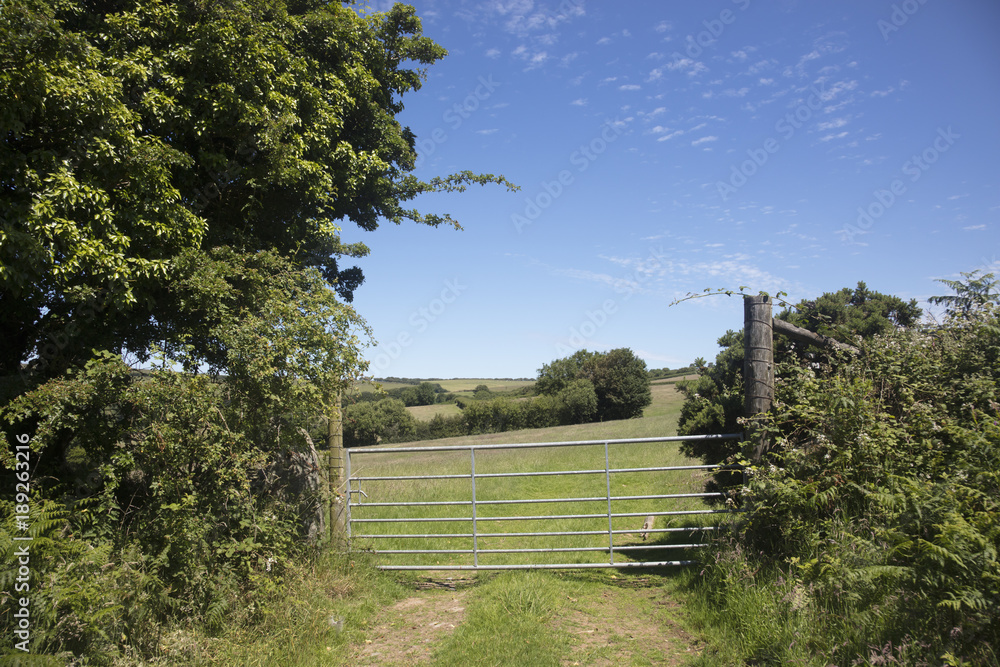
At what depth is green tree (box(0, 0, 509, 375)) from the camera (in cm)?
533

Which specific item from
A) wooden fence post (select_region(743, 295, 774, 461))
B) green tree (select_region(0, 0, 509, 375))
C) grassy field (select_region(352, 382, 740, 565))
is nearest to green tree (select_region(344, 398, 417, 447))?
grassy field (select_region(352, 382, 740, 565))

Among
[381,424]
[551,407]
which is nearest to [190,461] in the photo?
[381,424]

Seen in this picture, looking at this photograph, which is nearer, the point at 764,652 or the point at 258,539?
the point at 764,652

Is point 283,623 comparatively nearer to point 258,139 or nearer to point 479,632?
point 479,632

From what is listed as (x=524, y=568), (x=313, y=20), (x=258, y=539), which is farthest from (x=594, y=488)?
(x=313, y=20)

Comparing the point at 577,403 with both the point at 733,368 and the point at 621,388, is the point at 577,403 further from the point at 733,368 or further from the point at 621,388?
the point at 733,368

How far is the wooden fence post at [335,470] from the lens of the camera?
6.51m

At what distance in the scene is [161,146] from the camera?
631 centimetres

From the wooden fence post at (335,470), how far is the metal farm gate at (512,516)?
12 centimetres

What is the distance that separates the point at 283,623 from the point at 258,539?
0.95m

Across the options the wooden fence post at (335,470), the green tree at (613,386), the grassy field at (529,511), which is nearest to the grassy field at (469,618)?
the grassy field at (529,511)

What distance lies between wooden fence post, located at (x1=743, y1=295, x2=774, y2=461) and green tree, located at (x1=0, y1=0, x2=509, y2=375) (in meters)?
5.80

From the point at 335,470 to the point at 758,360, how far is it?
5784mm

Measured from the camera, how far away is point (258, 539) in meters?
5.48
